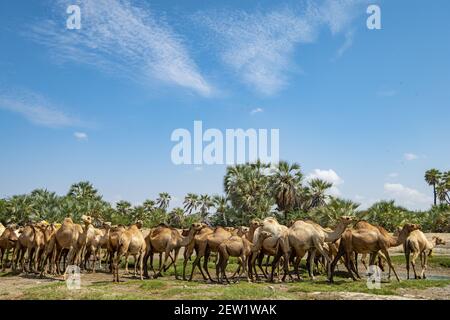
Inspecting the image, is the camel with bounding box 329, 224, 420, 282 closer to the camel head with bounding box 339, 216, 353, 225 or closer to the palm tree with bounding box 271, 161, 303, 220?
the camel head with bounding box 339, 216, 353, 225

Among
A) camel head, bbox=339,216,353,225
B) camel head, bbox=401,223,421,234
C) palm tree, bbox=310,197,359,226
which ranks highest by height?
palm tree, bbox=310,197,359,226

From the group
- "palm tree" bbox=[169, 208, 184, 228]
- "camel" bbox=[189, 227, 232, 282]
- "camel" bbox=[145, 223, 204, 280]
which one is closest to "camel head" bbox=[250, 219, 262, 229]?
"camel" bbox=[189, 227, 232, 282]

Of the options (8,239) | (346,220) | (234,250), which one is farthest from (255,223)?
(8,239)

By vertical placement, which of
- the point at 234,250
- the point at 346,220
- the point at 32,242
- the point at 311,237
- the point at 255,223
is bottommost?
the point at 234,250

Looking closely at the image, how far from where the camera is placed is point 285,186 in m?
52.8

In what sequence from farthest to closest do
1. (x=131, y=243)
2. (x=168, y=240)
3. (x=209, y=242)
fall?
(x=168, y=240)
(x=209, y=242)
(x=131, y=243)

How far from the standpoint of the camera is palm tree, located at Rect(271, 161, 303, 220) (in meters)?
52.6

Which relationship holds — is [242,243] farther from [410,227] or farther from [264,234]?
[410,227]

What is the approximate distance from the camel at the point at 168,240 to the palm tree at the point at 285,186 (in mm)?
33649

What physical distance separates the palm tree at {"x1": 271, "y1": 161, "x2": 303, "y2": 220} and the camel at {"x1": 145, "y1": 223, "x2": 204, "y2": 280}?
33649mm

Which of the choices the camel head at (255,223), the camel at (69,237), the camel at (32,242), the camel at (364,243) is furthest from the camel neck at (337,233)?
the camel at (32,242)

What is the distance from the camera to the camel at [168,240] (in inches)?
764

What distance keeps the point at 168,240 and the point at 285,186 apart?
34586 mm

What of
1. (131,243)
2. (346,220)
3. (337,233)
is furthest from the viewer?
(131,243)
